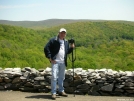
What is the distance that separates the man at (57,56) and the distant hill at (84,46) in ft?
66.1

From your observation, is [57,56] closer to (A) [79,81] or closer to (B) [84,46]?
(A) [79,81]

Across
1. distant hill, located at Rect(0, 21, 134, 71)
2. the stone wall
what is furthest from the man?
distant hill, located at Rect(0, 21, 134, 71)

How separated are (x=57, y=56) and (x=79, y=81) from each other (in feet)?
4.43

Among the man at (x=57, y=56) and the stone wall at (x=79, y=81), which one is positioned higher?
the man at (x=57, y=56)

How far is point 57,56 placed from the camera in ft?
24.2

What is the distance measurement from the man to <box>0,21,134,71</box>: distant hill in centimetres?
2015

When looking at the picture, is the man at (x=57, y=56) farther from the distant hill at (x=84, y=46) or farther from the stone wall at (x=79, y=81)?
the distant hill at (x=84, y=46)

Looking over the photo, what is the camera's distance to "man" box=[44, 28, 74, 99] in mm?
7266

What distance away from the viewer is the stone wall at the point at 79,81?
789cm

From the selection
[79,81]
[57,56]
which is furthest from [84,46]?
[57,56]

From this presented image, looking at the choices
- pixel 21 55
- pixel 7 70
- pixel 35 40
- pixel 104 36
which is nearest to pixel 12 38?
pixel 35 40

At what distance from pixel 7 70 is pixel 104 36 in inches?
2207

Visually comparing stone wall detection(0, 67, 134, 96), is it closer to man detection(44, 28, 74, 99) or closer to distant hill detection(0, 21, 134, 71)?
man detection(44, 28, 74, 99)

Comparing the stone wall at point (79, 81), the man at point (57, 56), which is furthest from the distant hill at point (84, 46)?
the man at point (57, 56)
